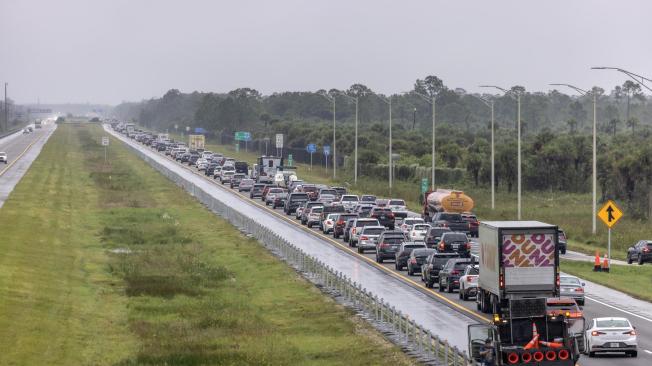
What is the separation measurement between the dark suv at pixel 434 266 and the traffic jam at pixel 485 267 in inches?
1.6

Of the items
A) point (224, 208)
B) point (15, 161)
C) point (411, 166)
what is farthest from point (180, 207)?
point (15, 161)

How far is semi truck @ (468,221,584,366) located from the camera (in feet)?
88.3

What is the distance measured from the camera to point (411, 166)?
468 ft

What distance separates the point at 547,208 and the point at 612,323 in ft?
219

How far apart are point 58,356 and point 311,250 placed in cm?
3264

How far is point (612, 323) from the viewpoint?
114 ft

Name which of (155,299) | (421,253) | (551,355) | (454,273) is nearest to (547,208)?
(421,253)

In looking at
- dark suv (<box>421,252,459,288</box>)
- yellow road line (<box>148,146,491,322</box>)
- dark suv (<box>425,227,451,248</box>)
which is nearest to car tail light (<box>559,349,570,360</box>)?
yellow road line (<box>148,146,491,322</box>)

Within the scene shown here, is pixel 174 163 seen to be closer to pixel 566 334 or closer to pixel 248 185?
pixel 248 185

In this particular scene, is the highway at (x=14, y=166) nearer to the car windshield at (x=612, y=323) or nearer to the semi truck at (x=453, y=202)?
the semi truck at (x=453, y=202)

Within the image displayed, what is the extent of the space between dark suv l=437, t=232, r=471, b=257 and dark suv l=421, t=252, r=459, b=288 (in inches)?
309

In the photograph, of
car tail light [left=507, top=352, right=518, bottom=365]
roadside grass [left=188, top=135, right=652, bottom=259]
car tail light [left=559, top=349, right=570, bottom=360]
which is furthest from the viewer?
roadside grass [left=188, top=135, right=652, bottom=259]

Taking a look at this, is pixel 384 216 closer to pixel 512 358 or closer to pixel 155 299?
pixel 155 299

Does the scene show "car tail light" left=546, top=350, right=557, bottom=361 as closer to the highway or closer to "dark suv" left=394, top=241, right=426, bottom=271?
"dark suv" left=394, top=241, right=426, bottom=271
